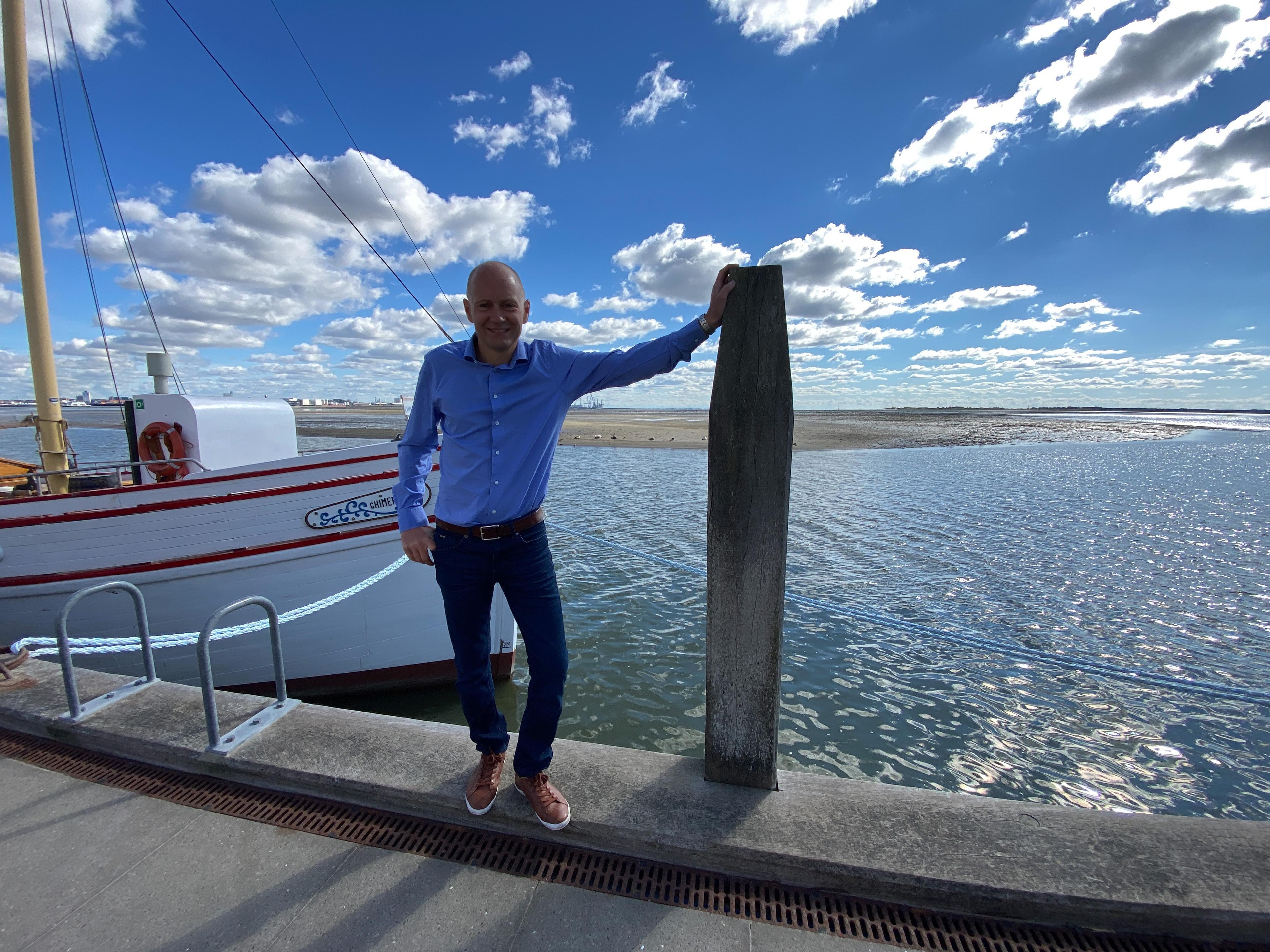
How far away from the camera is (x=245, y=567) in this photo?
5504 millimetres

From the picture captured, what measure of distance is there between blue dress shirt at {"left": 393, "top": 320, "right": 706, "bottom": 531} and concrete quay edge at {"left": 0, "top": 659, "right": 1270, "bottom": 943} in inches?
53.2

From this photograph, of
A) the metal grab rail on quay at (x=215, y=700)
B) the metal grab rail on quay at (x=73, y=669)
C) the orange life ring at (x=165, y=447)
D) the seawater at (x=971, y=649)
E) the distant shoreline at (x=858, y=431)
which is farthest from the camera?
the distant shoreline at (x=858, y=431)

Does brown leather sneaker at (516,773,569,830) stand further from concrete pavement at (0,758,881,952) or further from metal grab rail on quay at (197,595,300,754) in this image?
metal grab rail on quay at (197,595,300,754)

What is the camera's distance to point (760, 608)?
265cm

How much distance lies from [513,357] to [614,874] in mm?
2258

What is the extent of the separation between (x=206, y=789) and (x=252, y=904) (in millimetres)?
972

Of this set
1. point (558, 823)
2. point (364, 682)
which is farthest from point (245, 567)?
point (558, 823)

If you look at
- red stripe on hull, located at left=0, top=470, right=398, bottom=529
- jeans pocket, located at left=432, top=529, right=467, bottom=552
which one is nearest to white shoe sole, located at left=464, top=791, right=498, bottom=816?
jeans pocket, located at left=432, top=529, right=467, bottom=552

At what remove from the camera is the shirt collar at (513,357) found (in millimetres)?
2562

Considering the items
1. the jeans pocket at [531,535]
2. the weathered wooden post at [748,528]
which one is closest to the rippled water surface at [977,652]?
the weathered wooden post at [748,528]

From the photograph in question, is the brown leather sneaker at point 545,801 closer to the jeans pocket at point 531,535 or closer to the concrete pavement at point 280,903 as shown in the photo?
the concrete pavement at point 280,903

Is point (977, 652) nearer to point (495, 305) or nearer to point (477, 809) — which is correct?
point (477, 809)

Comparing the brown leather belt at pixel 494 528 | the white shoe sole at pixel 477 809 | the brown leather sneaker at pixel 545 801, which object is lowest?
the white shoe sole at pixel 477 809

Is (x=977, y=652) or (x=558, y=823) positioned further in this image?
(x=977, y=652)
